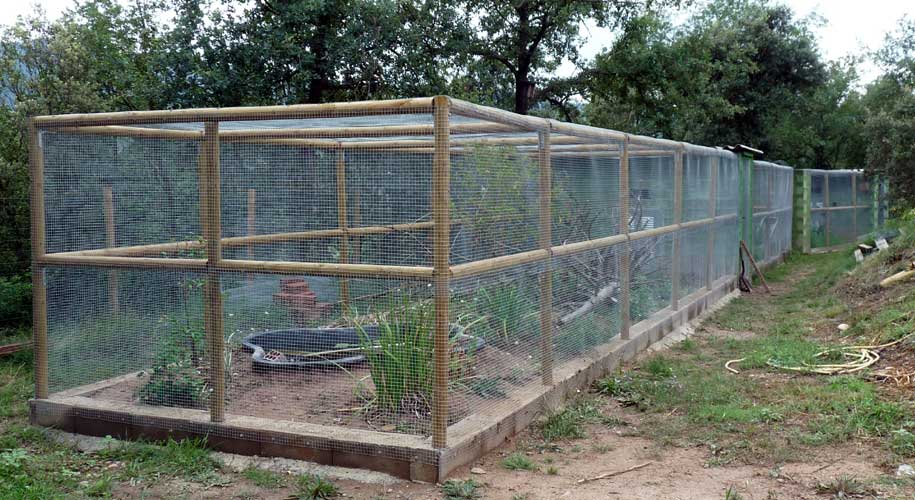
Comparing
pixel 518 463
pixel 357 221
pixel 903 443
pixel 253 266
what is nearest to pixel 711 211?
pixel 903 443

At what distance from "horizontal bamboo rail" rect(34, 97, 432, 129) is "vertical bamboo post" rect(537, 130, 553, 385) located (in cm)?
147

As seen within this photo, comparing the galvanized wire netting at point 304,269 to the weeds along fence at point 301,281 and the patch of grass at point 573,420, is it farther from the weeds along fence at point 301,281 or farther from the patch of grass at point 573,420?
the patch of grass at point 573,420

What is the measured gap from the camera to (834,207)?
19062 mm

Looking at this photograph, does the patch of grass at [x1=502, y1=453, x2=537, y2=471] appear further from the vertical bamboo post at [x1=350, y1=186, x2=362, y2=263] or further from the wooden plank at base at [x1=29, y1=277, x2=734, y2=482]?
the vertical bamboo post at [x1=350, y1=186, x2=362, y2=263]

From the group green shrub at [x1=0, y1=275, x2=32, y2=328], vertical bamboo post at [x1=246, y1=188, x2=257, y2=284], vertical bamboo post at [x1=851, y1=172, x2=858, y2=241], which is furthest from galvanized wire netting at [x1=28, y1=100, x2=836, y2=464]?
vertical bamboo post at [x1=851, y1=172, x2=858, y2=241]

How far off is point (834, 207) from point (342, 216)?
1616cm

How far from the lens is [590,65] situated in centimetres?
1733

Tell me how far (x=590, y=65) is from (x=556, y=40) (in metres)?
1.08

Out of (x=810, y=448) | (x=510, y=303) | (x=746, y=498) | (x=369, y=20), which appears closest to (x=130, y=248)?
(x=510, y=303)

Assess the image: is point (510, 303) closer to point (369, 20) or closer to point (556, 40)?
point (369, 20)

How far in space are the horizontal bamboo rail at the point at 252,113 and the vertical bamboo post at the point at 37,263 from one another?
0.55ft

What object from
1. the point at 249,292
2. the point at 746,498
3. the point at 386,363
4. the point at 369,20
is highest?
the point at 369,20

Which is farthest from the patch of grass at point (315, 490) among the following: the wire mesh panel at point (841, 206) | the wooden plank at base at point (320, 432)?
the wire mesh panel at point (841, 206)

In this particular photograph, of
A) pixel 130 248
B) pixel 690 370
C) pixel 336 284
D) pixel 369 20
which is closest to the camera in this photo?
pixel 336 284
